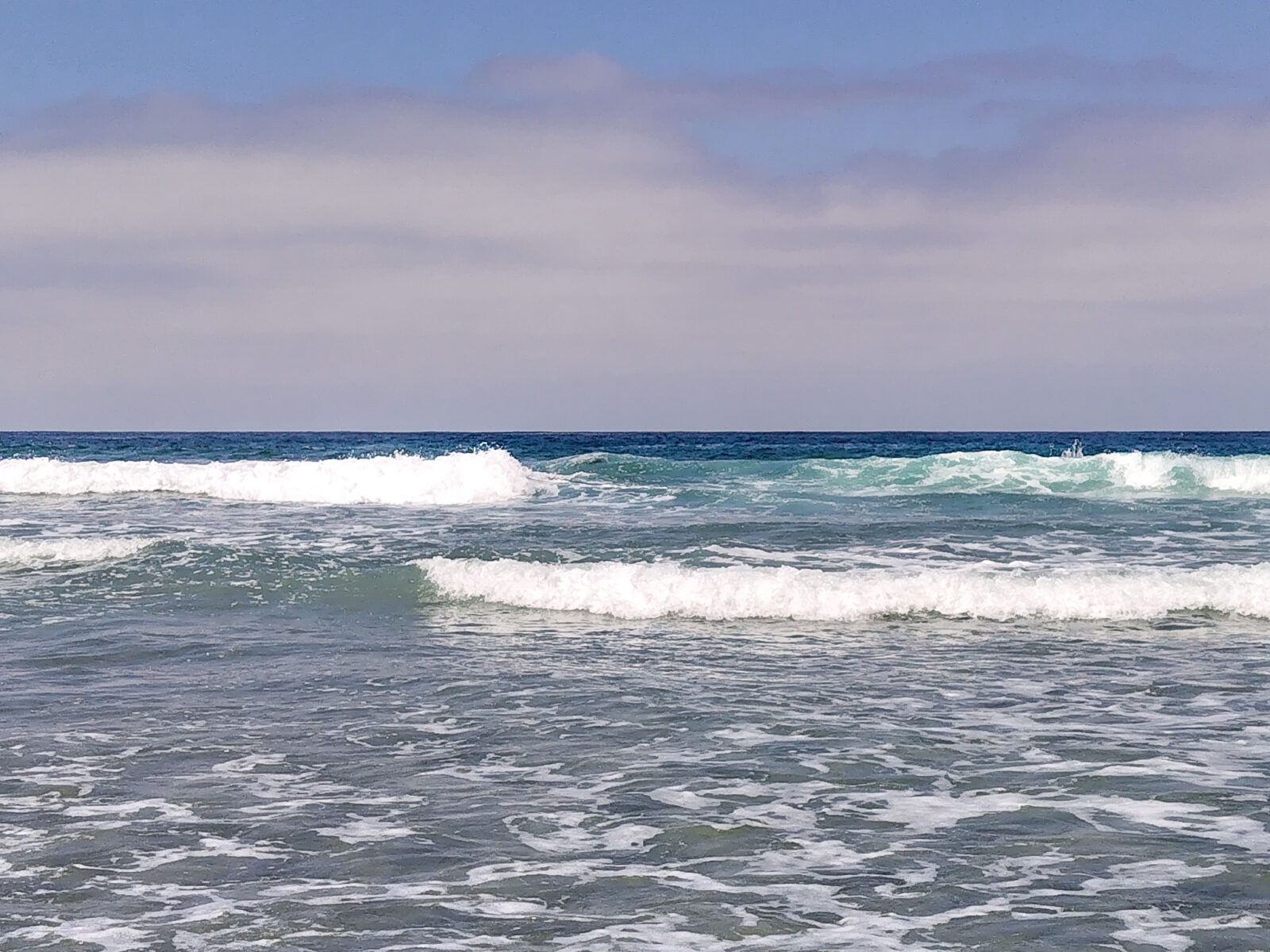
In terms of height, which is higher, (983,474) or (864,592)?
(983,474)

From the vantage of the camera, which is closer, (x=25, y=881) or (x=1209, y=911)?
(x=1209, y=911)

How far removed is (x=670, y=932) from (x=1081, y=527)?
1588 centimetres

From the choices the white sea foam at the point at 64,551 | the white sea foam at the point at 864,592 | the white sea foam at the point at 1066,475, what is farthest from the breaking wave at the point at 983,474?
the white sea foam at the point at 64,551

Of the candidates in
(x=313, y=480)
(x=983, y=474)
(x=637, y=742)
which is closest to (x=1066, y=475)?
(x=983, y=474)

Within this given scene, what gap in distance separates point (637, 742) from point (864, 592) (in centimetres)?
577

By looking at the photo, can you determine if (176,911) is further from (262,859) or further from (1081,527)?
(1081,527)

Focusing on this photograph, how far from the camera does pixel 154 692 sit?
27.4ft

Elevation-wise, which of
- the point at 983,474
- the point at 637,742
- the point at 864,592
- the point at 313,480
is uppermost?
the point at 983,474

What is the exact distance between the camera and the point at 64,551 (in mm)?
15586

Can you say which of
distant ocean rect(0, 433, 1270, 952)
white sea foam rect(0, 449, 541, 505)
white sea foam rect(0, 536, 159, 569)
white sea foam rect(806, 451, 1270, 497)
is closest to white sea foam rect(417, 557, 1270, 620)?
distant ocean rect(0, 433, 1270, 952)

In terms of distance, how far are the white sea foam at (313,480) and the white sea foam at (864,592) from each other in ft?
40.3

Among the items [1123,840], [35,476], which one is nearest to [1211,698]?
[1123,840]

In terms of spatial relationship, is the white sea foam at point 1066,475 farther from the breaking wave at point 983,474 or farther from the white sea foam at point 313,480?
the white sea foam at point 313,480

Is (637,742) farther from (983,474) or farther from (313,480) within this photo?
(983,474)
